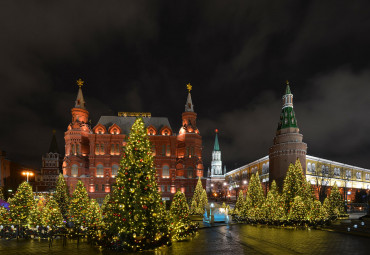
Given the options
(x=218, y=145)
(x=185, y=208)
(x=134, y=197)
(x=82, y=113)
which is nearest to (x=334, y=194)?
(x=185, y=208)

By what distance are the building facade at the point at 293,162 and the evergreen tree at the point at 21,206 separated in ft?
138

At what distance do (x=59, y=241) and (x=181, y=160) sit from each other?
4701 centimetres

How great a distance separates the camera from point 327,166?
8025cm

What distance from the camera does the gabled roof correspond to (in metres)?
68.6

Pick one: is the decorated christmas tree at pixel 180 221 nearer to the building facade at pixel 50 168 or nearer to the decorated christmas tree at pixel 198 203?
the decorated christmas tree at pixel 198 203

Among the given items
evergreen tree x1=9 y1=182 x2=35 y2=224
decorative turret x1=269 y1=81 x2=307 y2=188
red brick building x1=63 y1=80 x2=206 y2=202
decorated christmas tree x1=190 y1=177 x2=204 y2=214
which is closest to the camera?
evergreen tree x1=9 y1=182 x2=35 y2=224

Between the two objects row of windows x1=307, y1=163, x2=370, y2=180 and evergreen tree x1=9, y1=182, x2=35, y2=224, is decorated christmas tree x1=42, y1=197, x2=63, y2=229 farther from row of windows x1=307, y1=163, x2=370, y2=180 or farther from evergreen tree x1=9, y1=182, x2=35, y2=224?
row of windows x1=307, y1=163, x2=370, y2=180

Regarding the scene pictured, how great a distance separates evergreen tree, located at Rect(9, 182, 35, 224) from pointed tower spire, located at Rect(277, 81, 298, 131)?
2217 inches

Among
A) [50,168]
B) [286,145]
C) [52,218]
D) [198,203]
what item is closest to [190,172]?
[198,203]

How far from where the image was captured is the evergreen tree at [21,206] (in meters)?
21.4

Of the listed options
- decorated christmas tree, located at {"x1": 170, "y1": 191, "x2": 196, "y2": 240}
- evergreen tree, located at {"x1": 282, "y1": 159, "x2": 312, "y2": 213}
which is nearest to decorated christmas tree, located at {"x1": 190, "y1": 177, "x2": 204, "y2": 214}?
evergreen tree, located at {"x1": 282, "y1": 159, "x2": 312, "y2": 213}

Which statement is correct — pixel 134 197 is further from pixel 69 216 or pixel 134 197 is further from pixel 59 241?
pixel 69 216

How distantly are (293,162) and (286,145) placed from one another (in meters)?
3.93

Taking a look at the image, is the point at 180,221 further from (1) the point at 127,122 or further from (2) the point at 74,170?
(1) the point at 127,122
